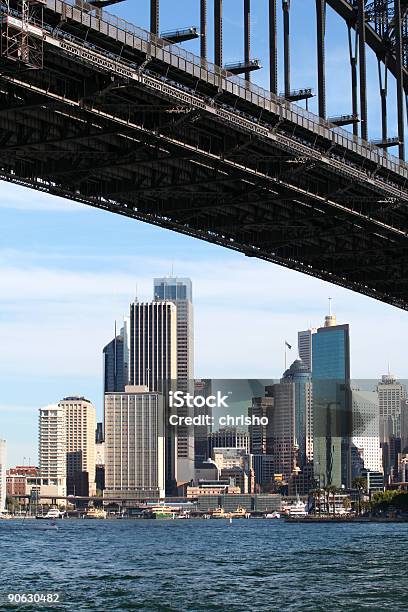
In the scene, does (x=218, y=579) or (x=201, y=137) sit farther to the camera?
(x=218, y=579)

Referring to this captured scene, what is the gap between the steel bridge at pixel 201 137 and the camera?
32.8m

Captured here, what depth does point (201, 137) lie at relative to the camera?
132 ft

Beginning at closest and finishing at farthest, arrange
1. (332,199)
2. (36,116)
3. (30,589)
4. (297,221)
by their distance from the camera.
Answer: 1. (36,116)
2. (30,589)
3. (332,199)
4. (297,221)

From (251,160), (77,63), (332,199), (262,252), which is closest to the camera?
(77,63)

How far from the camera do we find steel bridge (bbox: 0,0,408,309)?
3275 centimetres

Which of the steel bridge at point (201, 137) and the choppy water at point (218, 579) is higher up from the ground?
the steel bridge at point (201, 137)

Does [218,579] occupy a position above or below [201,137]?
below

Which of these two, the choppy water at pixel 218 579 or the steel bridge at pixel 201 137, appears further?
the choppy water at pixel 218 579

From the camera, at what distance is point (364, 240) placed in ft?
187

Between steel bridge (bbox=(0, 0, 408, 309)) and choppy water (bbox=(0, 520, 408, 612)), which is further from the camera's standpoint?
choppy water (bbox=(0, 520, 408, 612))

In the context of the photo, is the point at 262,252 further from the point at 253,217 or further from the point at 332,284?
the point at 332,284

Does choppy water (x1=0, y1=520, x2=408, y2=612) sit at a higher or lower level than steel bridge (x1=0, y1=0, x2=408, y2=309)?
lower

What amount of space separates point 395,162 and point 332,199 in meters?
2.98

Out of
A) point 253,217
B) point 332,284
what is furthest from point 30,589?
point 332,284
